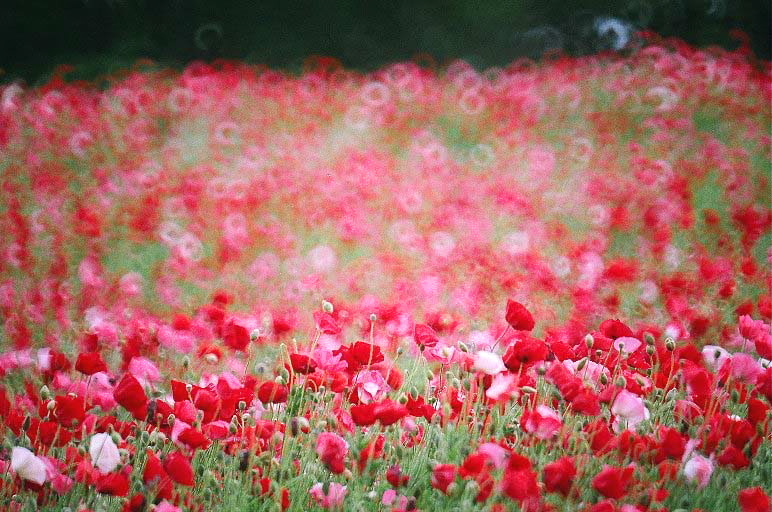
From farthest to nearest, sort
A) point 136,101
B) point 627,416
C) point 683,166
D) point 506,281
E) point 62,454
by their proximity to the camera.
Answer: point 136,101, point 683,166, point 506,281, point 62,454, point 627,416

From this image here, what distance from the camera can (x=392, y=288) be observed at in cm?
309

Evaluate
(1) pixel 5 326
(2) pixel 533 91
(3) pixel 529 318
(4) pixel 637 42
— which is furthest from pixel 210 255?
(4) pixel 637 42

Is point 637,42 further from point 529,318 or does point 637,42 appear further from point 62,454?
point 62,454

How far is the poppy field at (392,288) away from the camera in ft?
4.74

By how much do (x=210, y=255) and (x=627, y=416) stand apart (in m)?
2.28

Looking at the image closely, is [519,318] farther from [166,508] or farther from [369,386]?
[166,508]

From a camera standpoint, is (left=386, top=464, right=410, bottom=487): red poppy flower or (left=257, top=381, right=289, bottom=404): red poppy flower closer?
(left=386, top=464, right=410, bottom=487): red poppy flower

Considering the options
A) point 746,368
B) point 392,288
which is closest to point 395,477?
point 746,368

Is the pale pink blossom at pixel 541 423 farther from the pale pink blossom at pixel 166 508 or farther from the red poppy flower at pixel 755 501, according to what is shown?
the pale pink blossom at pixel 166 508

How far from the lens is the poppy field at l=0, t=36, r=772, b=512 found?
1.44 metres

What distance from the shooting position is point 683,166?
4176 mm

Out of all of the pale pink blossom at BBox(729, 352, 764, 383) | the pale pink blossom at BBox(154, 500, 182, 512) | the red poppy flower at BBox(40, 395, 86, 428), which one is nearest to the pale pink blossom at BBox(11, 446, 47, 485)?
the red poppy flower at BBox(40, 395, 86, 428)

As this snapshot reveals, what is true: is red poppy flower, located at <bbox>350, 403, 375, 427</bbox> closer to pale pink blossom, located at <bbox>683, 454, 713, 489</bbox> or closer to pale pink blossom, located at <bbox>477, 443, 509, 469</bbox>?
pale pink blossom, located at <bbox>477, 443, 509, 469</bbox>

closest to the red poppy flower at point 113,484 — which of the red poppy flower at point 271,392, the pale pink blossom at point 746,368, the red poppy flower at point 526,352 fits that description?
the red poppy flower at point 271,392
